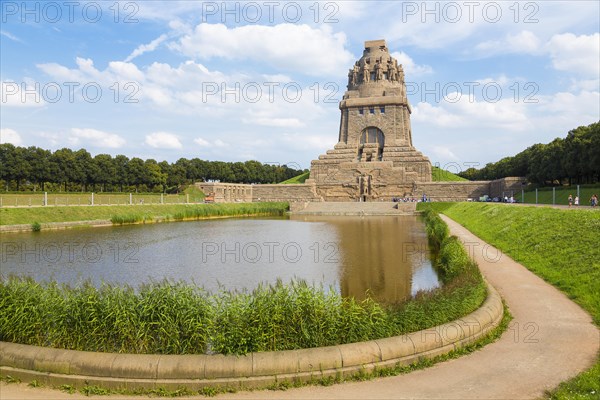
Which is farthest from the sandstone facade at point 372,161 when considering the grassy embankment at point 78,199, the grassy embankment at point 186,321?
the grassy embankment at point 186,321

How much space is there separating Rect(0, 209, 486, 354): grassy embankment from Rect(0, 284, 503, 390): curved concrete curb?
0.37 metres

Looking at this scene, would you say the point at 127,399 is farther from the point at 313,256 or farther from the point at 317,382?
the point at 313,256

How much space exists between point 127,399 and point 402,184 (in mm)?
62911

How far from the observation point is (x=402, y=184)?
65.8 metres

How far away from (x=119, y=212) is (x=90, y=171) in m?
37.7

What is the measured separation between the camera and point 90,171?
73.0 m

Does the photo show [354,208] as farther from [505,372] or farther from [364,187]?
[505,372]

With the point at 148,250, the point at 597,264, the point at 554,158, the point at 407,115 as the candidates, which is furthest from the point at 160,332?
the point at 407,115

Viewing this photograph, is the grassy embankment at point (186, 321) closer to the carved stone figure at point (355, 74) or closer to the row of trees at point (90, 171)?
the row of trees at point (90, 171)

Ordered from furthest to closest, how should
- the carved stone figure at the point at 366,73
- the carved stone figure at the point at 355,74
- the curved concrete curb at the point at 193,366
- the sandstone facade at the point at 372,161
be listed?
the carved stone figure at the point at 355,74 < the carved stone figure at the point at 366,73 < the sandstone facade at the point at 372,161 < the curved concrete curb at the point at 193,366

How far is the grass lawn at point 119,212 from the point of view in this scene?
32.1 m

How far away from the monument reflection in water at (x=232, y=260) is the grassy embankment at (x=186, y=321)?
1715 mm

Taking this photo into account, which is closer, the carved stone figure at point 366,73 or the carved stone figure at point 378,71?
the carved stone figure at point 378,71

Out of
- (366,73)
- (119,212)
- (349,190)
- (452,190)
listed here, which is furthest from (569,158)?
(119,212)
